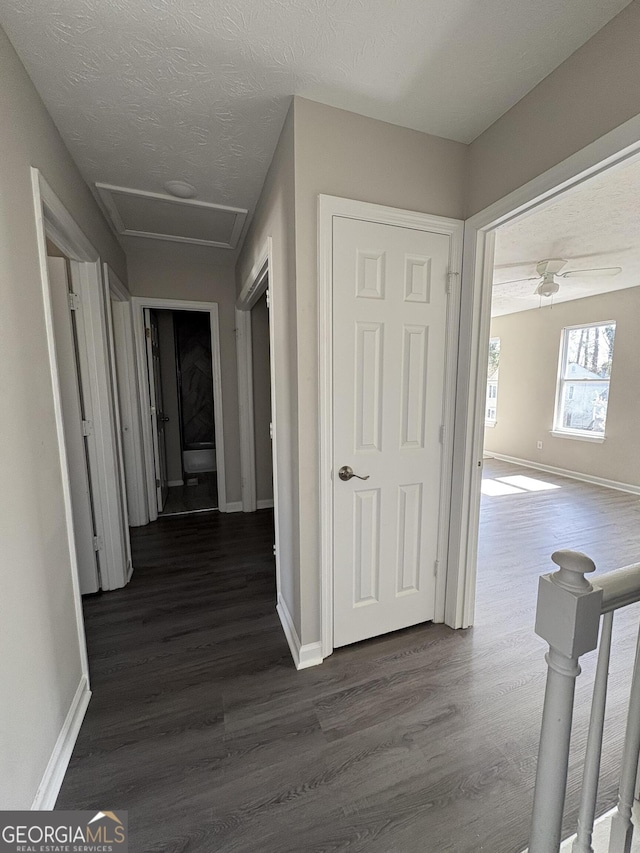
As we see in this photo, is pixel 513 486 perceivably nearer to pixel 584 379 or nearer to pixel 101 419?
pixel 584 379

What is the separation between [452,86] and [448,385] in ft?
4.13

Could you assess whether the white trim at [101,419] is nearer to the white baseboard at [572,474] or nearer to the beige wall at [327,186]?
the beige wall at [327,186]

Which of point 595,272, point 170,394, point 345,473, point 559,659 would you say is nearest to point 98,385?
point 345,473

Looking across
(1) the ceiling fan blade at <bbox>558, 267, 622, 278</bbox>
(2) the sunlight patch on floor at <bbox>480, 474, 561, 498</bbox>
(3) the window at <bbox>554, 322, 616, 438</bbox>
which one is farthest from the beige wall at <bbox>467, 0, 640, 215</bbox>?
(3) the window at <bbox>554, 322, 616, 438</bbox>

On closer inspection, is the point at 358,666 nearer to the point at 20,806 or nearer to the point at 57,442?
the point at 20,806

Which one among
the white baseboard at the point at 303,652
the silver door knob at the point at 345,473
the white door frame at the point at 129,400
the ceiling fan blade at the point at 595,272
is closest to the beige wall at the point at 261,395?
the white door frame at the point at 129,400

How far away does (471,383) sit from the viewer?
72.1 inches

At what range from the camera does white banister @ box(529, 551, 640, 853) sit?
25.0 inches

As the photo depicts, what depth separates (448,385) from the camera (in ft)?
6.15

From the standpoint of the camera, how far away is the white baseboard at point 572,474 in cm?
470

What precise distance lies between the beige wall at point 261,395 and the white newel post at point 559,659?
3339 mm

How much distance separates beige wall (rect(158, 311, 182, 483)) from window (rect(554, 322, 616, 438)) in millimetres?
5822

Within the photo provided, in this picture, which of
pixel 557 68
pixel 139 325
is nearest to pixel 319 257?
→ pixel 557 68

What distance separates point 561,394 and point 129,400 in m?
6.14
